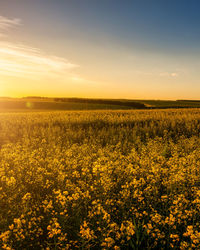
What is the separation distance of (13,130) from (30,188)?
856 cm

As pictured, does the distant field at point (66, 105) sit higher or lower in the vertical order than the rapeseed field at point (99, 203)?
higher

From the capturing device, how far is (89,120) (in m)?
15.7

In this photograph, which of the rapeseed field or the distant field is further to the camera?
the distant field

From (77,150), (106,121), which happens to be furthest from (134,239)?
(106,121)

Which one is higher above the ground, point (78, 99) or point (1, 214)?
point (78, 99)

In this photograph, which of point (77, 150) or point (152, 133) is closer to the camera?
point (77, 150)

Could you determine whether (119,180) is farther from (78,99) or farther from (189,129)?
(78,99)

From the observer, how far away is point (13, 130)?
12.2 metres

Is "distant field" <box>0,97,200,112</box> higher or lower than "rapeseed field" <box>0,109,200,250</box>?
higher

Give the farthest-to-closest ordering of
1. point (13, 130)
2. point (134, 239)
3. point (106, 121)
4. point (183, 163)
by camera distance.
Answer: point (106, 121), point (13, 130), point (183, 163), point (134, 239)

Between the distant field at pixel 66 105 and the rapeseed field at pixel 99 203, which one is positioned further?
the distant field at pixel 66 105

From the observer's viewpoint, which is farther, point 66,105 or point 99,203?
point 66,105

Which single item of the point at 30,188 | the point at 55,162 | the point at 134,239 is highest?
the point at 55,162

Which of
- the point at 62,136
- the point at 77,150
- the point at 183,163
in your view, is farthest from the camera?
the point at 62,136
